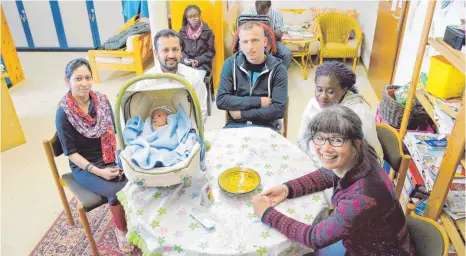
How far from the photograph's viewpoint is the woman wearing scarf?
205cm

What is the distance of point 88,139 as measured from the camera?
7.11 feet

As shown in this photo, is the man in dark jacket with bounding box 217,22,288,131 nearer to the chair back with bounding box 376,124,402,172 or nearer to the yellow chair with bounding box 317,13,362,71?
the chair back with bounding box 376,124,402,172

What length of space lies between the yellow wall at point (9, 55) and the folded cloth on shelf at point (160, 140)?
381 cm

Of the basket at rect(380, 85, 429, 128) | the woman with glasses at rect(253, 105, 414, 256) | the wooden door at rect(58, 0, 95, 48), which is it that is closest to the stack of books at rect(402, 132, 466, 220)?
the basket at rect(380, 85, 429, 128)

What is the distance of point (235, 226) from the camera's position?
4.77ft

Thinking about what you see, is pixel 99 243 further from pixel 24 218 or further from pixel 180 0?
pixel 180 0

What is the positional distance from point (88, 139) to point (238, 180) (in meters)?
1.02

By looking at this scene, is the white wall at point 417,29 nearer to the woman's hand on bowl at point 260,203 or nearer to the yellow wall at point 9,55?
the woman's hand on bowl at point 260,203

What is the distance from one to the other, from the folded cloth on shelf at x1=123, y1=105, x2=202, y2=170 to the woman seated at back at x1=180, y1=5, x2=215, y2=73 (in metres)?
2.20

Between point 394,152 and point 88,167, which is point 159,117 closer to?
point 88,167

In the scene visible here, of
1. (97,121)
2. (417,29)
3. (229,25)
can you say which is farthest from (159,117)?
(229,25)

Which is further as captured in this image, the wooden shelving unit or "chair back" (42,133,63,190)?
"chair back" (42,133,63,190)

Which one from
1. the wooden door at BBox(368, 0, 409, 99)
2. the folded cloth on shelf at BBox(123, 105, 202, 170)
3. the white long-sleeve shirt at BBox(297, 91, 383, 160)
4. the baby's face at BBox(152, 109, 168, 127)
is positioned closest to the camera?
the folded cloth on shelf at BBox(123, 105, 202, 170)

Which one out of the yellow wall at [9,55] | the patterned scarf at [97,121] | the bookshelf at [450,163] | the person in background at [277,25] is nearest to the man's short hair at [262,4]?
the person in background at [277,25]
